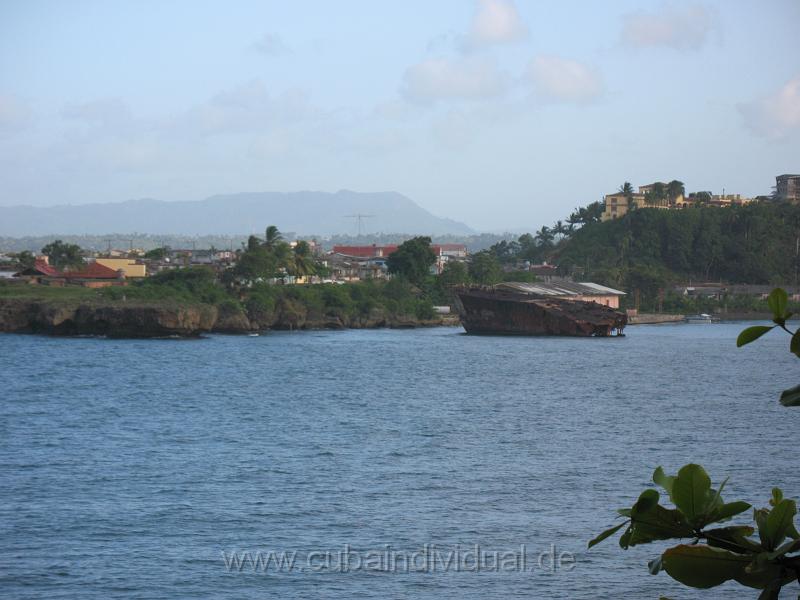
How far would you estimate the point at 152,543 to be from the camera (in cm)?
1880

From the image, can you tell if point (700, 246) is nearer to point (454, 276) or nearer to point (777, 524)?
point (454, 276)

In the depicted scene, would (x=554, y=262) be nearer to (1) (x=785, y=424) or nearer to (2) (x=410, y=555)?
(1) (x=785, y=424)

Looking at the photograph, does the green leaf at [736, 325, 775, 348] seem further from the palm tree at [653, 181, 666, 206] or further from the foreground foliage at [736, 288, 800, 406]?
the palm tree at [653, 181, 666, 206]

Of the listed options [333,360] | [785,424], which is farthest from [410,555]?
[333,360]

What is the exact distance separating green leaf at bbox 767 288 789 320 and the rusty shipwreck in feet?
266

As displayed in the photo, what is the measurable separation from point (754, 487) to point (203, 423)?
18641 millimetres

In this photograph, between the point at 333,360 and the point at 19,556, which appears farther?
the point at 333,360

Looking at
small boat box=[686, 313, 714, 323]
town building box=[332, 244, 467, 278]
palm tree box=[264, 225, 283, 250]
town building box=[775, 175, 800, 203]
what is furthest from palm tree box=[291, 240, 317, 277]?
town building box=[775, 175, 800, 203]

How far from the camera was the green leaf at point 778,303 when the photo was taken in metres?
3.90

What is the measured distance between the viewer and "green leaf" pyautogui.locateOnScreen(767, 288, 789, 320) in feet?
12.8

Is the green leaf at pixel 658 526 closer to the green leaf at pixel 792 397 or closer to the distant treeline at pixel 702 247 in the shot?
the green leaf at pixel 792 397

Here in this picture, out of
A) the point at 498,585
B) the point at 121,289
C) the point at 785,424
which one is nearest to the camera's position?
the point at 498,585

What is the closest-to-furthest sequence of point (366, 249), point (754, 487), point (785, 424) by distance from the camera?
point (754, 487), point (785, 424), point (366, 249)

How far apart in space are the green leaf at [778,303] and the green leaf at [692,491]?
2.07ft
